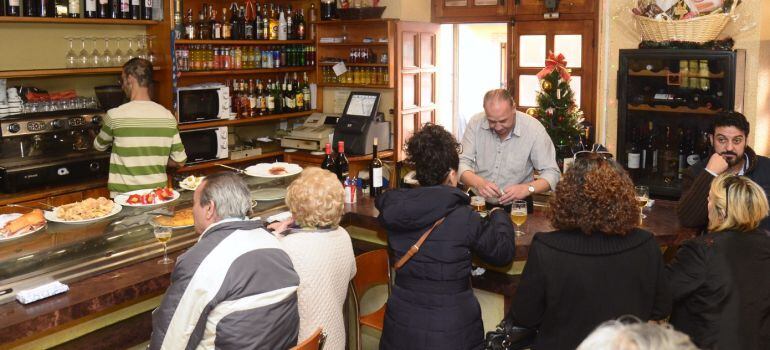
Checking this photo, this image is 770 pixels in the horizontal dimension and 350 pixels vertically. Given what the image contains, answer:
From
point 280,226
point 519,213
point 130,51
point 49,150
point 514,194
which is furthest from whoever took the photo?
point 130,51

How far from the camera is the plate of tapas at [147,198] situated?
3541mm

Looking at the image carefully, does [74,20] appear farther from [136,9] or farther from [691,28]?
[691,28]

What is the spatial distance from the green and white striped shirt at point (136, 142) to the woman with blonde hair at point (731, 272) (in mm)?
3171

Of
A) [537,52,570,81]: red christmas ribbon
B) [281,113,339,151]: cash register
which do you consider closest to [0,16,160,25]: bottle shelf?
[281,113,339,151]: cash register

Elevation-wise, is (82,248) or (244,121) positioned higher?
(244,121)

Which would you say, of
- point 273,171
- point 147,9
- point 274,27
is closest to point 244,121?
point 274,27

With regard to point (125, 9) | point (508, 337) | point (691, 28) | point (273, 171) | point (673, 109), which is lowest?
point (508, 337)

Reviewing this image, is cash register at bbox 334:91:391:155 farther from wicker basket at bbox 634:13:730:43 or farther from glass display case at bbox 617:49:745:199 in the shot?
wicker basket at bbox 634:13:730:43

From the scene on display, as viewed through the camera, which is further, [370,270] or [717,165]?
[717,165]

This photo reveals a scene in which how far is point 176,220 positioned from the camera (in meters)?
3.30

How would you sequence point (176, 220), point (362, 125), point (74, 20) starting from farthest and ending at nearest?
1. point (362, 125)
2. point (74, 20)
3. point (176, 220)

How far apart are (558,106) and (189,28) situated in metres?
3.00

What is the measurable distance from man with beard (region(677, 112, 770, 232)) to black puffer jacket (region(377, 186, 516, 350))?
1.07 m

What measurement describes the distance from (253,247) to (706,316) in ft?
5.26
